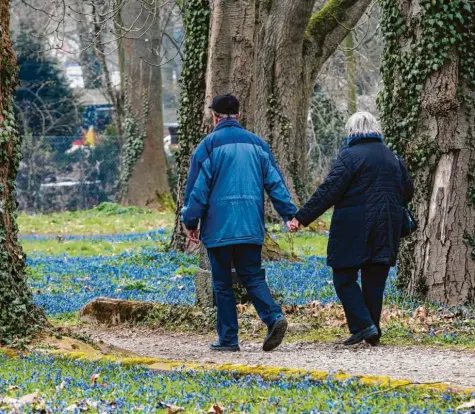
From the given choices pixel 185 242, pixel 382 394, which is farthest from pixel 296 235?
pixel 382 394

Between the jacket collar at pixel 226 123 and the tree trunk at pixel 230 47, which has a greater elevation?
the tree trunk at pixel 230 47

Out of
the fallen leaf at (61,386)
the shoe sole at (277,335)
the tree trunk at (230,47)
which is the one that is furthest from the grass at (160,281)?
the fallen leaf at (61,386)

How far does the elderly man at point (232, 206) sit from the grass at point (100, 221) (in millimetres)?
15935

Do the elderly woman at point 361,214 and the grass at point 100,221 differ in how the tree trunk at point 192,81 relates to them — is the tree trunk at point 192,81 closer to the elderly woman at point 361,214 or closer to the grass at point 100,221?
the elderly woman at point 361,214

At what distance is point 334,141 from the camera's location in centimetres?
3722

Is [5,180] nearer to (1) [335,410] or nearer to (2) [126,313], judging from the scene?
(2) [126,313]

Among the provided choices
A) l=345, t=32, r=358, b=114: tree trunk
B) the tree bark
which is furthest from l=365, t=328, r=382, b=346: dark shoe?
l=345, t=32, r=358, b=114: tree trunk

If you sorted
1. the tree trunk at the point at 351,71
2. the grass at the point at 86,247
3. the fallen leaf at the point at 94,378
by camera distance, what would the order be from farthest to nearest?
the tree trunk at the point at 351,71, the grass at the point at 86,247, the fallen leaf at the point at 94,378

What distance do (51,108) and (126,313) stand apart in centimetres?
3079

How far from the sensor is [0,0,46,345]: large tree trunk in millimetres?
8430

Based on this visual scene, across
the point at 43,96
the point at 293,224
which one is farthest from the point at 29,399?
the point at 43,96

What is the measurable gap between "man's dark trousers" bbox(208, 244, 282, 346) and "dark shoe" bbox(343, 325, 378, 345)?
2.23ft

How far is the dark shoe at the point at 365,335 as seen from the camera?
872 centimetres

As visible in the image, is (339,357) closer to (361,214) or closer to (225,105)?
(361,214)
